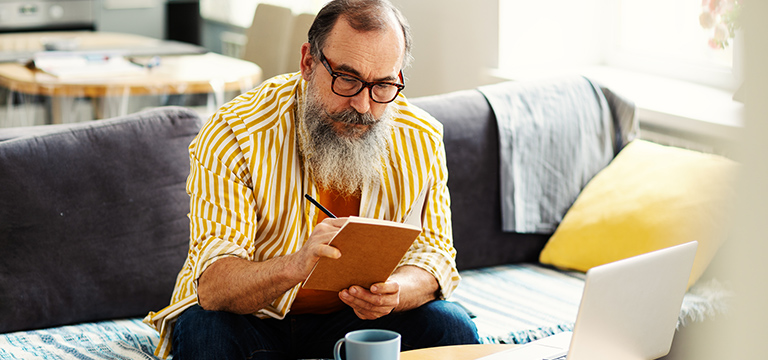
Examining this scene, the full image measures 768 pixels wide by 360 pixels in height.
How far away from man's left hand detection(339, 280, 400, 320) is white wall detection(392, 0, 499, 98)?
74.8 inches

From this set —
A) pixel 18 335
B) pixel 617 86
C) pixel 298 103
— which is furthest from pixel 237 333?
pixel 617 86

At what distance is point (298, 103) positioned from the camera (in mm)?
1592

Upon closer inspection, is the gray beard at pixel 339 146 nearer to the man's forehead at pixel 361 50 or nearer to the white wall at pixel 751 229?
the man's forehead at pixel 361 50

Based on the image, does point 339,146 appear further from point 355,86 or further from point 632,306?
point 632,306

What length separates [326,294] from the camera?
59.8 inches

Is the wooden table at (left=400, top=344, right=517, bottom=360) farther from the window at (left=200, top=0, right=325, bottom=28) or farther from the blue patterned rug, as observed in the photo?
the window at (left=200, top=0, right=325, bottom=28)

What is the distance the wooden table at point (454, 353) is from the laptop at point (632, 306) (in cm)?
26

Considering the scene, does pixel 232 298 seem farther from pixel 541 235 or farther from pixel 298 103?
pixel 541 235

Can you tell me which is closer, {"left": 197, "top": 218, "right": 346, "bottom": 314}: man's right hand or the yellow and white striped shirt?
{"left": 197, "top": 218, "right": 346, "bottom": 314}: man's right hand

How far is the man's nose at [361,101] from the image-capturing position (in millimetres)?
1468

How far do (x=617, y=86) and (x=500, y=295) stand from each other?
1.18 metres

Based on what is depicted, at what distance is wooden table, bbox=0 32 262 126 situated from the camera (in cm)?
321

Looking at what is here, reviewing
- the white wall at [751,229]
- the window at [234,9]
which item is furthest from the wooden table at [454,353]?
the window at [234,9]

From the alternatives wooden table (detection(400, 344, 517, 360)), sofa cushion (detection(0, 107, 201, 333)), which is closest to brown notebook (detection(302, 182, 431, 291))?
wooden table (detection(400, 344, 517, 360))
